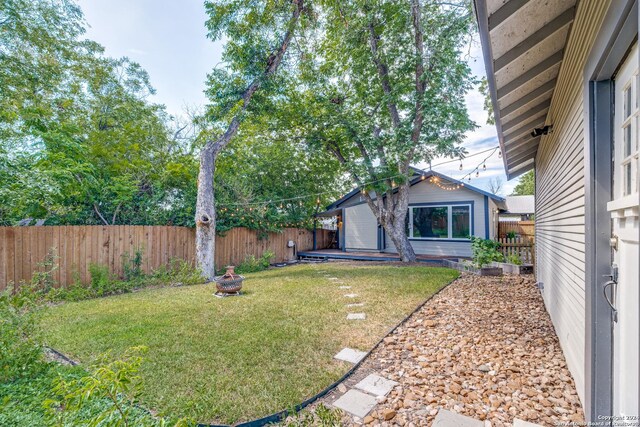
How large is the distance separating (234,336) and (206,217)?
4932mm

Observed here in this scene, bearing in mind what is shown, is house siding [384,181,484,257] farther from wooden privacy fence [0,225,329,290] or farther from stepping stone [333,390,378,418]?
stepping stone [333,390,378,418]

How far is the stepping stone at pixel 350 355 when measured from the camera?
9.68 feet

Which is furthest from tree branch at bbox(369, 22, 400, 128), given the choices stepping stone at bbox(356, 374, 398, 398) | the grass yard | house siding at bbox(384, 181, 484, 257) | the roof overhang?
stepping stone at bbox(356, 374, 398, 398)

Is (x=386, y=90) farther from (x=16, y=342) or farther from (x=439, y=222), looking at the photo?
(x=16, y=342)

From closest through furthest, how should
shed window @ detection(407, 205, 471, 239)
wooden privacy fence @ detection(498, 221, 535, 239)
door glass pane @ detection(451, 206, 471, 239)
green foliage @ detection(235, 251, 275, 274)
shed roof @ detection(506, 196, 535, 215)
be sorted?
green foliage @ detection(235, 251, 275, 274) < door glass pane @ detection(451, 206, 471, 239) < shed window @ detection(407, 205, 471, 239) < wooden privacy fence @ detection(498, 221, 535, 239) < shed roof @ detection(506, 196, 535, 215)

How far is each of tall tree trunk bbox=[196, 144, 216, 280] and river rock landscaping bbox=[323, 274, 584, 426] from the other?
225 inches

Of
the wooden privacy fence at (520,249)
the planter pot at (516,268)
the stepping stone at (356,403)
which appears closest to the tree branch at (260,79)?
the stepping stone at (356,403)

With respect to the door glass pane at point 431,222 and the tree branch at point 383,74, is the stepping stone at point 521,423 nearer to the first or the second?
the tree branch at point 383,74

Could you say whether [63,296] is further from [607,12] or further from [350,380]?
[607,12]

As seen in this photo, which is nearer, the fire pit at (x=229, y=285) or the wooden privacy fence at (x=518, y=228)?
the fire pit at (x=229, y=285)

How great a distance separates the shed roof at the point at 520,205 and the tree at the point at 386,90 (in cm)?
849

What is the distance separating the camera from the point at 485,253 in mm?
7926

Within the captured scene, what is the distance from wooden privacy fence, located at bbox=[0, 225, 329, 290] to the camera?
5.54m

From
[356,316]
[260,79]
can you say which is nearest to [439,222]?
[260,79]
